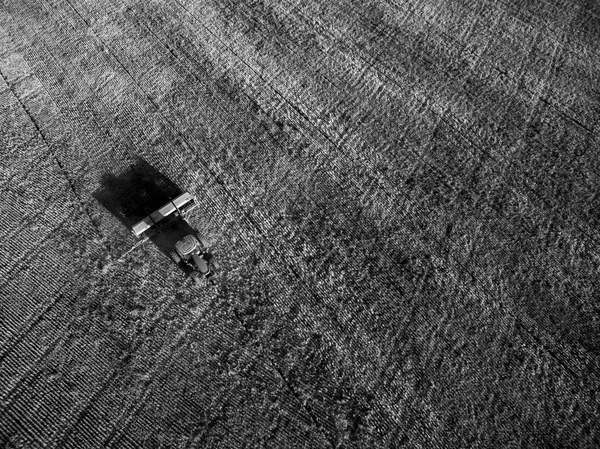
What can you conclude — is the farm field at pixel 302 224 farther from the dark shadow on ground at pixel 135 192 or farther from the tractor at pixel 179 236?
the tractor at pixel 179 236

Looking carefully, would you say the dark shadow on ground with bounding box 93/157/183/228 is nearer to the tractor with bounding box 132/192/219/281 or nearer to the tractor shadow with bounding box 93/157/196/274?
the tractor shadow with bounding box 93/157/196/274

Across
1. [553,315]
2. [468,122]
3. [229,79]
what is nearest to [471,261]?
[553,315]

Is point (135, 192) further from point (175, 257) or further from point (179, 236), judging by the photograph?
point (175, 257)

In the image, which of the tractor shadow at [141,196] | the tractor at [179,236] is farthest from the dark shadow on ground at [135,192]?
the tractor at [179,236]

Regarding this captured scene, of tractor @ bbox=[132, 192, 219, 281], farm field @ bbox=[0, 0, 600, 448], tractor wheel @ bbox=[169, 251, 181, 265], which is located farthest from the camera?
tractor wheel @ bbox=[169, 251, 181, 265]

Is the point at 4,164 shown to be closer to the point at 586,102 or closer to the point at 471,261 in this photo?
the point at 471,261

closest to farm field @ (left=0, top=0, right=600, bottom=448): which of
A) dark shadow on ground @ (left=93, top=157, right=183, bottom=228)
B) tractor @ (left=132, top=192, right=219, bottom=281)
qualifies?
dark shadow on ground @ (left=93, top=157, right=183, bottom=228)

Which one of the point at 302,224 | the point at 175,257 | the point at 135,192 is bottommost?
the point at 175,257

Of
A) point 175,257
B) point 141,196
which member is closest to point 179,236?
point 175,257
